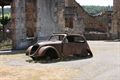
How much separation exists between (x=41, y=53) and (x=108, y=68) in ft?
12.9

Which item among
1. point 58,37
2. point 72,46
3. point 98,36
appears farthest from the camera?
point 98,36

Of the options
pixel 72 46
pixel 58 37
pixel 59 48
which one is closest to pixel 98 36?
pixel 58 37

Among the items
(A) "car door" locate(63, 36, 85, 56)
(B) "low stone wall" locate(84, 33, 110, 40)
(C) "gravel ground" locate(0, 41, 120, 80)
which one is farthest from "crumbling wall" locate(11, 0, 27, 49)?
(B) "low stone wall" locate(84, 33, 110, 40)

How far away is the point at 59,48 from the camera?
62.7 feet

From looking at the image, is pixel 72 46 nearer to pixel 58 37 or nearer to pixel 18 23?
pixel 58 37

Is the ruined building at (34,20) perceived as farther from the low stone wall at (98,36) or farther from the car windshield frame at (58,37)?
the low stone wall at (98,36)

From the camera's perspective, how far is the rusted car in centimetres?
1839

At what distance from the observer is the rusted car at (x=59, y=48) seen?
1839 cm

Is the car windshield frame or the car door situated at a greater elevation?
the car windshield frame

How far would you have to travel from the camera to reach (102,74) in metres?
14.1

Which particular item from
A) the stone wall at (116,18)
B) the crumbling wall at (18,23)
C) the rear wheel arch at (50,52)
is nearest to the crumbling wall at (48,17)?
the crumbling wall at (18,23)

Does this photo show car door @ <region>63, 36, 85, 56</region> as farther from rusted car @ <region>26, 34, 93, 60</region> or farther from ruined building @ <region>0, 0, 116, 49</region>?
ruined building @ <region>0, 0, 116, 49</region>

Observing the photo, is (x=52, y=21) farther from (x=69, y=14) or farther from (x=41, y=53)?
(x=69, y=14)

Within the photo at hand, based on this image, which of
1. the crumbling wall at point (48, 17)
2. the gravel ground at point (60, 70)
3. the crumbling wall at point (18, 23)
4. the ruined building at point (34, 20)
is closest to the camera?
the gravel ground at point (60, 70)
